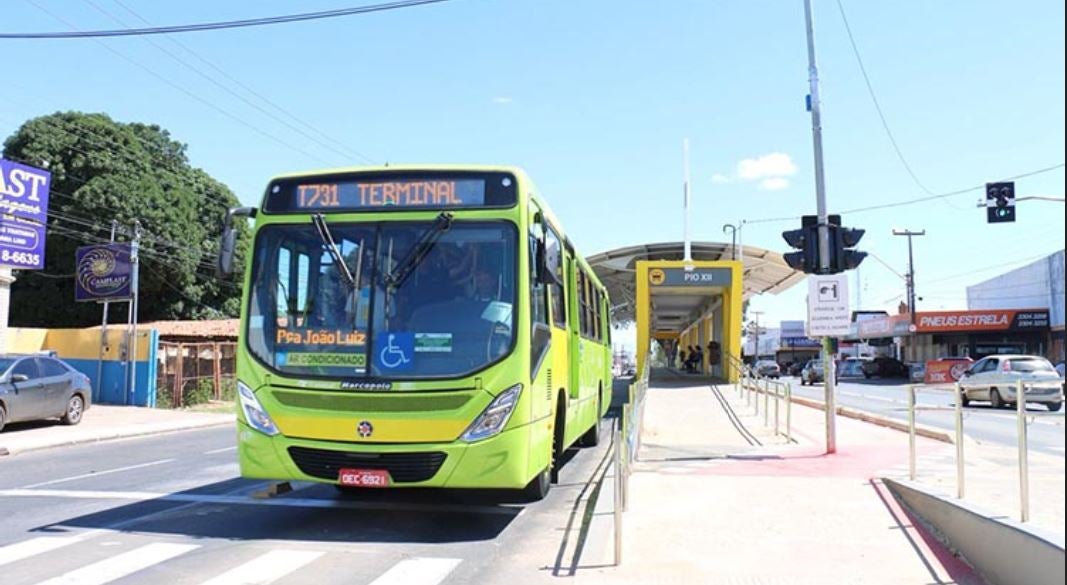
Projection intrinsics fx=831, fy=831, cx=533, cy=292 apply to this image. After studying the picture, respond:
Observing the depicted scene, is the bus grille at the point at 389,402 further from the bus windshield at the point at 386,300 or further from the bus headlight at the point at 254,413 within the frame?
the bus headlight at the point at 254,413

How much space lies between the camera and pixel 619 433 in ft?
23.8

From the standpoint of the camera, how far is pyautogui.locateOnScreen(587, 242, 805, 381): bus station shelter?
31156 millimetres

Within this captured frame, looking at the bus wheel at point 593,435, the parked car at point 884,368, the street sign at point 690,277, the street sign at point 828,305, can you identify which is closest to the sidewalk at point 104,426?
the bus wheel at point 593,435

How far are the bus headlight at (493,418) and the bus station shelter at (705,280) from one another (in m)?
22.3

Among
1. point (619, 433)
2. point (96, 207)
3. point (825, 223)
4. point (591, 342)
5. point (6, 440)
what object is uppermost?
point (96, 207)

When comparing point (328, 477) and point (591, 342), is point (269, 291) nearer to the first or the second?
point (328, 477)

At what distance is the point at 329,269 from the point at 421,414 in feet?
5.36

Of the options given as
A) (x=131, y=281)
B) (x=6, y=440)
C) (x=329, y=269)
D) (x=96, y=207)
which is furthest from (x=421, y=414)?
(x=96, y=207)

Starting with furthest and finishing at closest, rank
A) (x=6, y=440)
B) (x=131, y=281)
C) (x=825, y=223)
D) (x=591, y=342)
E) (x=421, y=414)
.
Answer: (x=131, y=281) < (x=6, y=440) < (x=591, y=342) < (x=825, y=223) < (x=421, y=414)

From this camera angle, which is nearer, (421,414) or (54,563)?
(54,563)

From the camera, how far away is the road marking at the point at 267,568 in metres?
5.80

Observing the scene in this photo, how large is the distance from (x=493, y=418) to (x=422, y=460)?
26.9 inches

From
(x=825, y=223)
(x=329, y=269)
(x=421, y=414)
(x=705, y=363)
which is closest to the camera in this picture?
(x=421, y=414)

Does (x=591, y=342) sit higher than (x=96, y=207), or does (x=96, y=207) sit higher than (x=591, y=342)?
(x=96, y=207)
